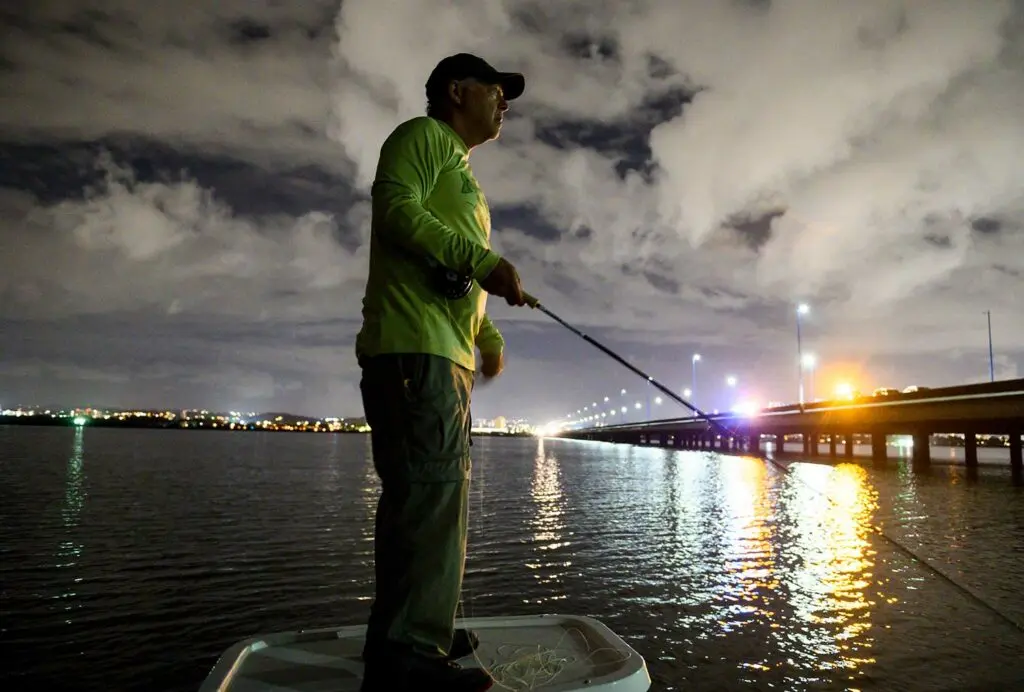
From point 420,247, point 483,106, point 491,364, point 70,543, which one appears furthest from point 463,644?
point 70,543

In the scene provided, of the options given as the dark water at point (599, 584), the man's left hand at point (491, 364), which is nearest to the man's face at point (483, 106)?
the man's left hand at point (491, 364)

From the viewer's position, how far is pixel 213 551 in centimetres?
1073

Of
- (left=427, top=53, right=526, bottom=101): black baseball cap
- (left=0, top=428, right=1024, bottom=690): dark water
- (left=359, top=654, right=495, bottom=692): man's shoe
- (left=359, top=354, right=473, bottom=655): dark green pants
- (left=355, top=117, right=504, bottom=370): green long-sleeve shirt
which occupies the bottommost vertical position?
(left=0, top=428, right=1024, bottom=690): dark water

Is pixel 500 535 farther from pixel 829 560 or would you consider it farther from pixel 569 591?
pixel 829 560

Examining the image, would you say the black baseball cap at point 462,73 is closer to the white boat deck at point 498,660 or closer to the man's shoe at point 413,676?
the man's shoe at point 413,676

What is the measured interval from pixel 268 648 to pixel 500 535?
8906mm

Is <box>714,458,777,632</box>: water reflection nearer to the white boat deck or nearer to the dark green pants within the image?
the white boat deck

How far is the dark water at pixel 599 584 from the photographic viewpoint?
5.08 metres

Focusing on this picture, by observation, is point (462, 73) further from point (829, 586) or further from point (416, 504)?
point (829, 586)

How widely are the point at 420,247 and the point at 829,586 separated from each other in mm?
7037

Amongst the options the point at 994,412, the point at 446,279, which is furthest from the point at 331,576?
the point at 994,412

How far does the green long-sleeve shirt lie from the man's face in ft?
0.99

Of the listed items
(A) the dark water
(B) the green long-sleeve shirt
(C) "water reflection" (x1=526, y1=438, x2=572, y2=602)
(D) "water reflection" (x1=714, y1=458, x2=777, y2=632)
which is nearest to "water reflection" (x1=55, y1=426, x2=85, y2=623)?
(A) the dark water

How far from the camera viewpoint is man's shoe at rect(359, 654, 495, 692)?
301cm
